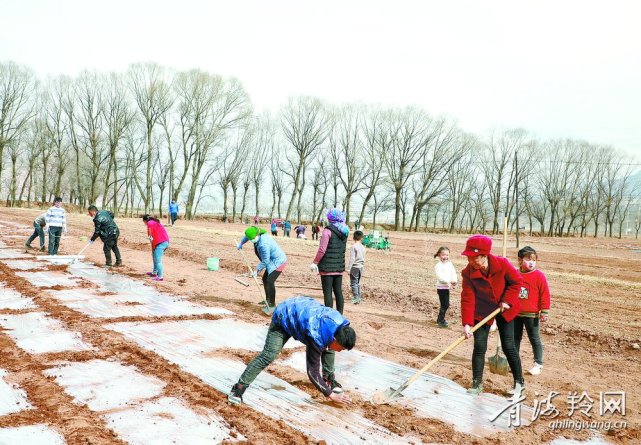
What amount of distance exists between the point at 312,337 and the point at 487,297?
6.73 ft

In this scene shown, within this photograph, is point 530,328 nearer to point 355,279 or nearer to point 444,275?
point 444,275

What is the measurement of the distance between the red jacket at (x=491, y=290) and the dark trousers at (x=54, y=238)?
11815 millimetres

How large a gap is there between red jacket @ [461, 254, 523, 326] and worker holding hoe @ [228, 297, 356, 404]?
62.9 inches

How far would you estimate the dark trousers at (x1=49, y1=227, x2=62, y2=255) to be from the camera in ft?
42.5

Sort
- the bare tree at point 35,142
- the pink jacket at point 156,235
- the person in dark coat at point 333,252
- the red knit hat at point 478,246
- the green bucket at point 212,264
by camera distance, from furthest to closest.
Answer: the bare tree at point 35,142
the green bucket at point 212,264
the pink jacket at point 156,235
the person in dark coat at point 333,252
the red knit hat at point 478,246

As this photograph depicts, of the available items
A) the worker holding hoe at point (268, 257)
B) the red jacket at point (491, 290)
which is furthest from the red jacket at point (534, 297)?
the worker holding hoe at point (268, 257)

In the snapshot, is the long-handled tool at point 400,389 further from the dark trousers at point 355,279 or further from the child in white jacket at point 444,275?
the dark trousers at point 355,279

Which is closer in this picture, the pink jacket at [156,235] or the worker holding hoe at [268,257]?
the worker holding hoe at [268,257]

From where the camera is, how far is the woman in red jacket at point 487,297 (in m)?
4.84

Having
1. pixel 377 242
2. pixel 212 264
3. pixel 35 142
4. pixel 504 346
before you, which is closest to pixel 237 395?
pixel 504 346

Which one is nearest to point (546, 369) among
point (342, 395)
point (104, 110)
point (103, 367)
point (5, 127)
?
point (342, 395)

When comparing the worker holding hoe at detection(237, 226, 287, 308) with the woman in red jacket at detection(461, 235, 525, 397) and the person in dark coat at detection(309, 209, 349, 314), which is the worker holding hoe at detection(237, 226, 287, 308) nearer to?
the person in dark coat at detection(309, 209, 349, 314)

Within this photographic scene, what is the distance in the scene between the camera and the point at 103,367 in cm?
504

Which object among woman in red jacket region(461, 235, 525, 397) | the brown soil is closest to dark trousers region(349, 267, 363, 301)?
the brown soil
